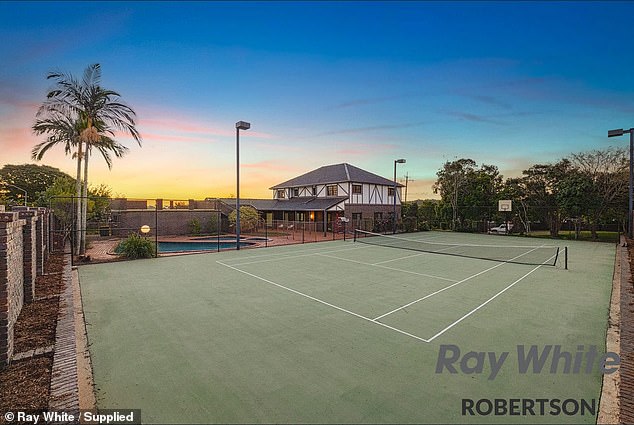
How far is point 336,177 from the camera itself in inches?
1299

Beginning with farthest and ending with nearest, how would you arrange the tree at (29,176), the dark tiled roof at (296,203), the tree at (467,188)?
1. the tree at (29,176)
2. the tree at (467,188)
3. the dark tiled roof at (296,203)

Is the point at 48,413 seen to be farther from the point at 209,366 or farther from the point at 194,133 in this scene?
the point at 194,133

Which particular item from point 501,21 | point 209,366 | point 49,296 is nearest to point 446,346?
point 209,366

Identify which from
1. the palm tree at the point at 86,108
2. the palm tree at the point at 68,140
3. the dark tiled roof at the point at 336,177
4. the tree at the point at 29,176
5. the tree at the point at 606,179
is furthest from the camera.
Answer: the tree at the point at 29,176

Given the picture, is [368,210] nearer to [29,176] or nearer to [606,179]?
[606,179]

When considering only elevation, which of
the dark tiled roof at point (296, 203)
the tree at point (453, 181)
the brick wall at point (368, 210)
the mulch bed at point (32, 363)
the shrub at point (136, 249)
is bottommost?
the mulch bed at point (32, 363)

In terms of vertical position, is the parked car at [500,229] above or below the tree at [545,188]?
below

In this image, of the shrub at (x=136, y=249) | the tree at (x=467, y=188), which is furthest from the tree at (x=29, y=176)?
the tree at (x=467, y=188)

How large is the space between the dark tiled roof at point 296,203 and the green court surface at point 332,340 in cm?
1936

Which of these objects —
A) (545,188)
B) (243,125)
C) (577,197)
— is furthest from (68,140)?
(545,188)

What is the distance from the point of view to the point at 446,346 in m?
5.18

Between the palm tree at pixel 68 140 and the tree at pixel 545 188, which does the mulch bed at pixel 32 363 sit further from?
the tree at pixel 545 188

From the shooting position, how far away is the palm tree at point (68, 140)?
14828 mm

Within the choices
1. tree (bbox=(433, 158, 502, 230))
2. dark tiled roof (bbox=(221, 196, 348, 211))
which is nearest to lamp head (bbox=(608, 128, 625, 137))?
tree (bbox=(433, 158, 502, 230))
